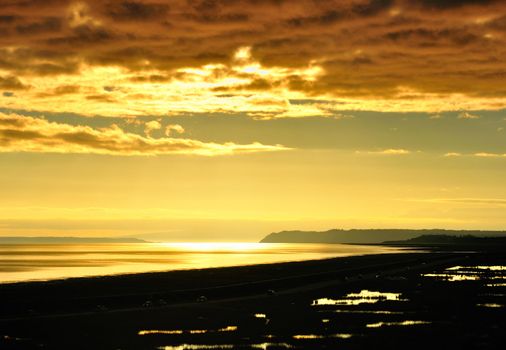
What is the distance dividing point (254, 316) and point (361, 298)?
12.3 m

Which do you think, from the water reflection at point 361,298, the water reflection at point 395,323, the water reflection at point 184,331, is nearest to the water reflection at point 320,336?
the water reflection at point 395,323

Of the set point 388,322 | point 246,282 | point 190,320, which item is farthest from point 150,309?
point 246,282

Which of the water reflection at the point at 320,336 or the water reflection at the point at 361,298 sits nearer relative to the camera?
the water reflection at the point at 320,336

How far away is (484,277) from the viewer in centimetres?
6656

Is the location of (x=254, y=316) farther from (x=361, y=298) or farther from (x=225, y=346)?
(x=361, y=298)

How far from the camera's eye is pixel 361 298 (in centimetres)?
4578

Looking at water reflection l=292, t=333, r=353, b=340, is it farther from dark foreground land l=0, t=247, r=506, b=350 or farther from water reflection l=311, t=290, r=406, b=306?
water reflection l=311, t=290, r=406, b=306

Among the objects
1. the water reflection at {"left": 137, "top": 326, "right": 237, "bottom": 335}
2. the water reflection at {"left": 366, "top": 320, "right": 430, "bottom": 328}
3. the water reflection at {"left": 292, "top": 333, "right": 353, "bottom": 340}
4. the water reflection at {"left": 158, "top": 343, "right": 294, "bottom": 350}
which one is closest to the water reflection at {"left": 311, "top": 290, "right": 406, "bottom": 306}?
the water reflection at {"left": 366, "top": 320, "right": 430, "bottom": 328}

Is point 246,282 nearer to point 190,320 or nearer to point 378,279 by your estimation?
point 378,279

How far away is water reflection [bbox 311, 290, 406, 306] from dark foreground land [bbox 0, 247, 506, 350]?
6 cm

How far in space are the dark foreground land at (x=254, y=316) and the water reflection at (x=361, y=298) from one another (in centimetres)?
6

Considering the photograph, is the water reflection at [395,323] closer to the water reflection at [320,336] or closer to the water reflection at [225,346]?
the water reflection at [320,336]

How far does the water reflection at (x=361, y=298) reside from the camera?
141 ft

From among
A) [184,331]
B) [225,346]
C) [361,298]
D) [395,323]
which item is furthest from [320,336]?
[361,298]
